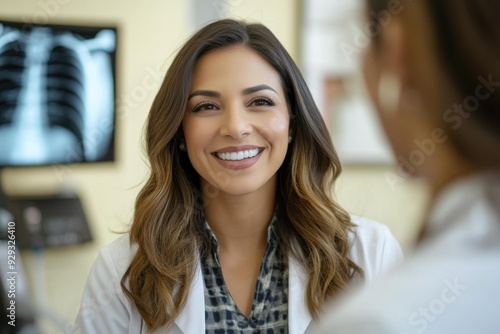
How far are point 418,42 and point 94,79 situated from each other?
79.5 inches

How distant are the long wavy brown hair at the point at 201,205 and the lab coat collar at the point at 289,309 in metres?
0.01

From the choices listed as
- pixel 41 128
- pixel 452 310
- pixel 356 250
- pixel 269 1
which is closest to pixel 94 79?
pixel 41 128

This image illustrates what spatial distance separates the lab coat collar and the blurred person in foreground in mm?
699

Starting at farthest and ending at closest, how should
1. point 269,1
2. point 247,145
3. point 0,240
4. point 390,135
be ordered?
point 269,1 → point 0,240 → point 247,145 → point 390,135

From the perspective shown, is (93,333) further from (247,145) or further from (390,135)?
(390,135)

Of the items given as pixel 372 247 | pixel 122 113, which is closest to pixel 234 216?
pixel 372 247

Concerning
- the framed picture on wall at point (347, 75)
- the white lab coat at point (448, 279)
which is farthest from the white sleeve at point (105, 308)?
the white lab coat at point (448, 279)

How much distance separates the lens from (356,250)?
1.08 meters

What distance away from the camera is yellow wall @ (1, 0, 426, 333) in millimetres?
2133

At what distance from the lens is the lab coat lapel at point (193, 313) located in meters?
0.99

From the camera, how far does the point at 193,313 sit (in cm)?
100

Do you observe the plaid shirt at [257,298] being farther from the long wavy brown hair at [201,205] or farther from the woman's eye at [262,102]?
the woman's eye at [262,102]

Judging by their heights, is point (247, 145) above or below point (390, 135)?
above

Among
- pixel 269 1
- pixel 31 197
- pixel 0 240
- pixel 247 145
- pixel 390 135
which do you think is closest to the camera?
pixel 390 135
